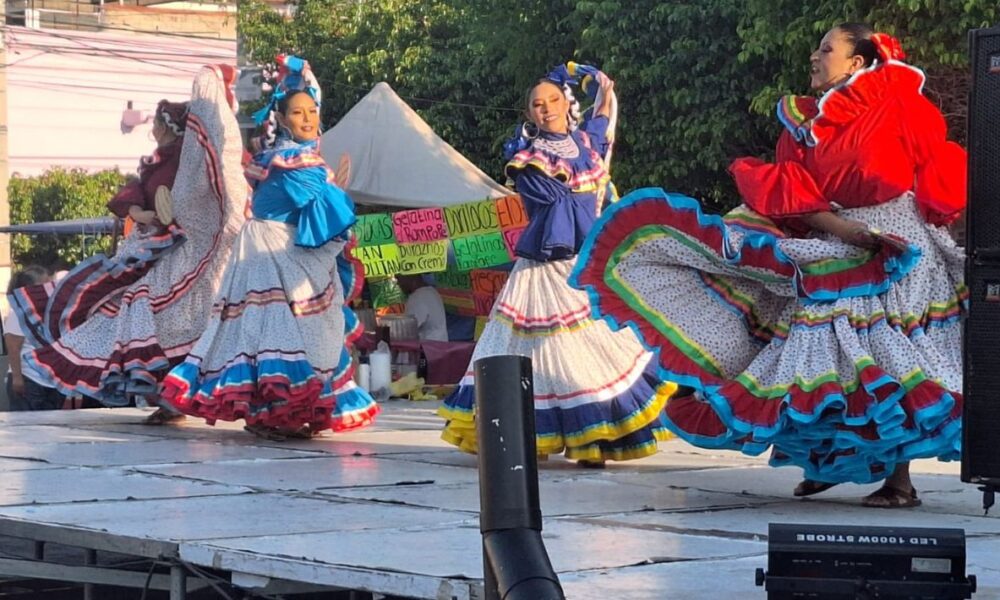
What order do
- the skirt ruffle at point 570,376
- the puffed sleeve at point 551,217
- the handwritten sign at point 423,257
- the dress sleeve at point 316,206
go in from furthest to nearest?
the handwritten sign at point 423,257
the dress sleeve at point 316,206
the puffed sleeve at point 551,217
the skirt ruffle at point 570,376

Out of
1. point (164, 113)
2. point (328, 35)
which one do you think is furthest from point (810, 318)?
point (328, 35)

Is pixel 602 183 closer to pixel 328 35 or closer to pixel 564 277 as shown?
pixel 564 277

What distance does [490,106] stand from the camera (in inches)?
909

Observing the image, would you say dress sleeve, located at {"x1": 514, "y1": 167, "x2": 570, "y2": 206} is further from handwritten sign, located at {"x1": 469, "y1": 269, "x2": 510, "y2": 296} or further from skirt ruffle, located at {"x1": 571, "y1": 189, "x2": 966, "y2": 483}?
handwritten sign, located at {"x1": 469, "y1": 269, "x2": 510, "y2": 296}

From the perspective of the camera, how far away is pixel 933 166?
18.2 ft

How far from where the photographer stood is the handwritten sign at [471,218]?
1349 centimetres

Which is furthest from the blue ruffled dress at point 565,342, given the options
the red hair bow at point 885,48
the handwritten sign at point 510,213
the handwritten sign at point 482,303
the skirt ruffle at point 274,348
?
the handwritten sign at point 482,303

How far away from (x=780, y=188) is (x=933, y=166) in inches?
20.0

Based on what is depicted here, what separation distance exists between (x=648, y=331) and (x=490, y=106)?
17.5 m

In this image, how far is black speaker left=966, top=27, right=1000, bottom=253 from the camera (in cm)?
400

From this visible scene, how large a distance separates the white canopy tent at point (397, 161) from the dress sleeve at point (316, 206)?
6.81 m

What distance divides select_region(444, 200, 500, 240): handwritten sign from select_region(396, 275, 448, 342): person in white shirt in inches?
30.8

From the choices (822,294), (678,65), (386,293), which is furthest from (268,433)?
(678,65)

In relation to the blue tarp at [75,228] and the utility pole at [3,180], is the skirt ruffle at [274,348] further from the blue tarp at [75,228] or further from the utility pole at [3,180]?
the utility pole at [3,180]
